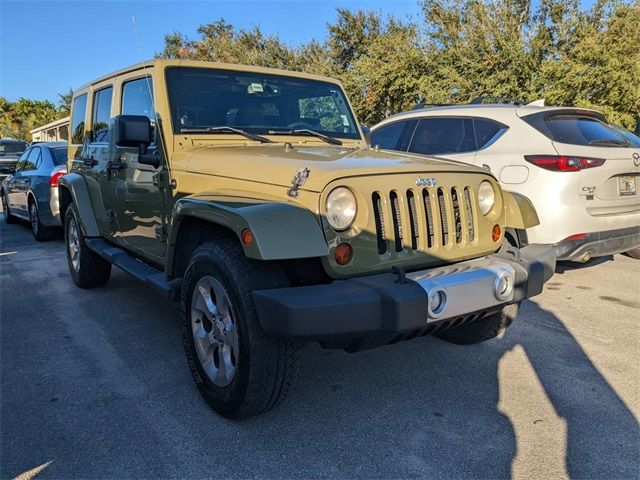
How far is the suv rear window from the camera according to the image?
4.79 m

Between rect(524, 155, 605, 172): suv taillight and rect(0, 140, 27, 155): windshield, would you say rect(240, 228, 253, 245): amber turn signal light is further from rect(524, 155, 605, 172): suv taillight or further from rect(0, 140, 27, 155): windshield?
rect(0, 140, 27, 155): windshield

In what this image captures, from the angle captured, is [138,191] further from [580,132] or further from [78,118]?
[580,132]

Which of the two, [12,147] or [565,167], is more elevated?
[565,167]

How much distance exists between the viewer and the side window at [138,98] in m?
3.69

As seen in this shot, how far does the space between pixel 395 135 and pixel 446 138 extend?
2.40 ft

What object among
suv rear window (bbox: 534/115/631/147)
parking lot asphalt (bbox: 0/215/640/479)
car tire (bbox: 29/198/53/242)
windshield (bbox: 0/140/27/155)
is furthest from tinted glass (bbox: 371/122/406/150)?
windshield (bbox: 0/140/27/155)

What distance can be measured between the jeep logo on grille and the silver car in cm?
599

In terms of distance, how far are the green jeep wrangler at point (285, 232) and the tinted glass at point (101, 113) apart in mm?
716

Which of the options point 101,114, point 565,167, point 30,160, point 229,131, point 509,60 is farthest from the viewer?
point 509,60

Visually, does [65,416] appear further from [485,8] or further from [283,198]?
[485,8]

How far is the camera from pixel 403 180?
267 centimetres

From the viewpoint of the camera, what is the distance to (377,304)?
2.24 m

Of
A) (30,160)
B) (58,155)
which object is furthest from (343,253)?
(30,160)

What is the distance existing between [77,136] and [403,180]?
13.9ft
